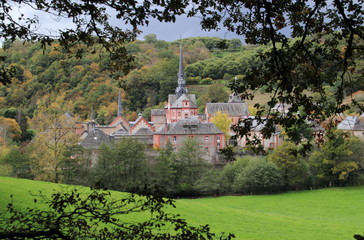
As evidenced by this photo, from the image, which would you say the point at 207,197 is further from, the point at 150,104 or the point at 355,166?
the point at 150,104

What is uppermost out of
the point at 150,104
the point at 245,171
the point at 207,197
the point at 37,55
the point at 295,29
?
the point at 37,55

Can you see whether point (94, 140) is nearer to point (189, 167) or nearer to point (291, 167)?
point (189, 167)

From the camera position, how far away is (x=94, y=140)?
39219mm

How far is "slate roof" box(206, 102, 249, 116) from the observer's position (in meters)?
58.3

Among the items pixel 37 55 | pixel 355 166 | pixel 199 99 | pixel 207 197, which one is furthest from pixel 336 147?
pixel 37 55

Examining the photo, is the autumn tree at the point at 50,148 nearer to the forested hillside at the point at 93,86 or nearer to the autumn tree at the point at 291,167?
the autumn tree at the point at 291,167

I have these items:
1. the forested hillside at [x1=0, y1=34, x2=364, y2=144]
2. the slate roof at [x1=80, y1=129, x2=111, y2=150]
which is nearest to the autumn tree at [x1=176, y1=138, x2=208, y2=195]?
the slate roof at [x1=80, y1=129, x2=111, y2=150]

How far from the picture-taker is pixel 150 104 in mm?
74438

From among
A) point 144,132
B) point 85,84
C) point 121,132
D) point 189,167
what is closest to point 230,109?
point 121,132

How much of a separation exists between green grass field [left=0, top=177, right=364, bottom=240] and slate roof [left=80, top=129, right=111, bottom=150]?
11.5 m

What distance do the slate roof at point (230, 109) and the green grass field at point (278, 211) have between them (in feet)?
78.2

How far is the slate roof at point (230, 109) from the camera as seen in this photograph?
58.3m

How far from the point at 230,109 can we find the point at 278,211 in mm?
31016

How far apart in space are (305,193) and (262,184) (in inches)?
150
